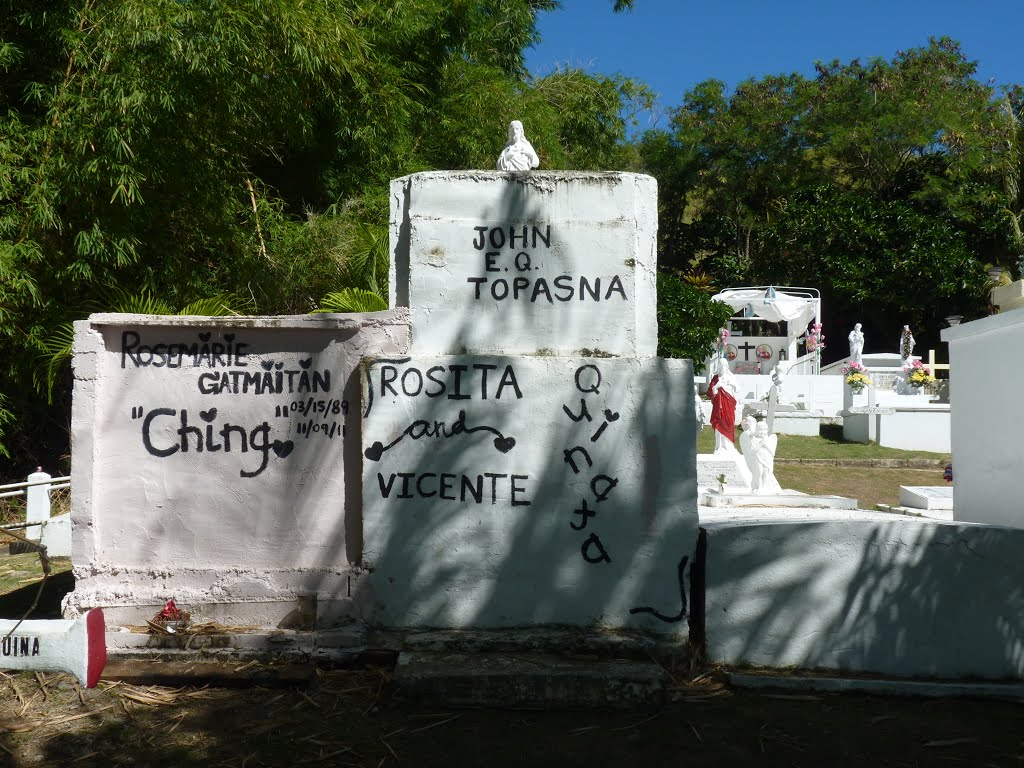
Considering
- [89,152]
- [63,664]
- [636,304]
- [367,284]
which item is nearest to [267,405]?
[63,664]

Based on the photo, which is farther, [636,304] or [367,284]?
[367,284]

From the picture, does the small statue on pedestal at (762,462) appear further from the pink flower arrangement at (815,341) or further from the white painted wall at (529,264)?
the pink flower arrangement at (815,341)

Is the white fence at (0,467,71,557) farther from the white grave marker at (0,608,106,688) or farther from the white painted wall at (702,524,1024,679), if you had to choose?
the white painted wall at (702,524,1024,679)

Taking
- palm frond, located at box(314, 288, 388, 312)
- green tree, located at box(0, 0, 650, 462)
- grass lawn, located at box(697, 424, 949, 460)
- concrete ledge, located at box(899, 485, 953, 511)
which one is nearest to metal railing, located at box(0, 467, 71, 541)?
green tree, located at box(0, 0, 650, 462)

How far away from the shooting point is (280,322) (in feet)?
14.1

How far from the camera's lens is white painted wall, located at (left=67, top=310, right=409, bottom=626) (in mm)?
4254

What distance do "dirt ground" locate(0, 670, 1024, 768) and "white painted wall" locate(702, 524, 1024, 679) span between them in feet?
0.78

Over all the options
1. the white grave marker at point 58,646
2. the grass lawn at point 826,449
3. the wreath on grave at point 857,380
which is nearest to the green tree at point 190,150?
the white grave marker at point 58,646

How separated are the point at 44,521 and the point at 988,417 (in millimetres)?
8730

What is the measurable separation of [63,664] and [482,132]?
399 inches

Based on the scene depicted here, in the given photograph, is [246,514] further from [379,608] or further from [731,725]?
[731,725]

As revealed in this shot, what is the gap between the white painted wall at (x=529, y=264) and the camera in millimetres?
4336

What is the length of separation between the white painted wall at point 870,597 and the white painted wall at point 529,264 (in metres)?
1.28

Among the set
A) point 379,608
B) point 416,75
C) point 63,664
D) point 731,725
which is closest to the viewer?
point 731,725
